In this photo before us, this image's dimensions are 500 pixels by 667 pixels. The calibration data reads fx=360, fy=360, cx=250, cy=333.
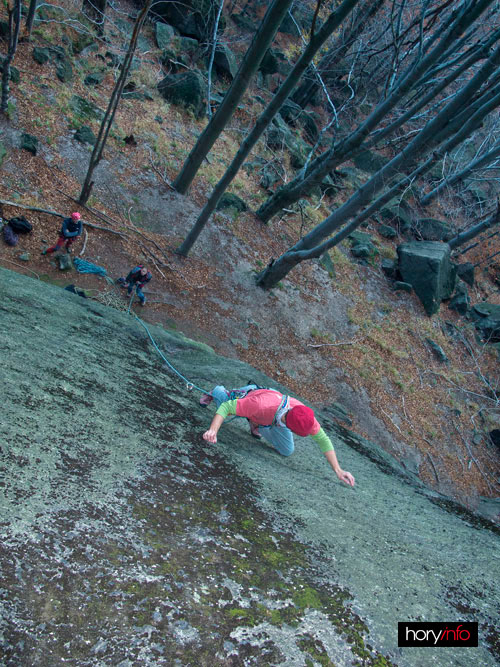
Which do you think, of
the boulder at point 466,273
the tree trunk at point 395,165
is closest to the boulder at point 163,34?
the tree trunk at point 395,165

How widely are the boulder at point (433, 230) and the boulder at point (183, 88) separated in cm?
1452

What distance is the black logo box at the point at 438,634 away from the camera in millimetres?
2324

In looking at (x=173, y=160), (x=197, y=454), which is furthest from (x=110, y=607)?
(x=173, y=160)

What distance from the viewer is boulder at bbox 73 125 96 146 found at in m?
12.6

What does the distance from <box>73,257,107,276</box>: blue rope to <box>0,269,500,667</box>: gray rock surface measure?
539 centimetres

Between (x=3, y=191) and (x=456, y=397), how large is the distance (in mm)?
17388

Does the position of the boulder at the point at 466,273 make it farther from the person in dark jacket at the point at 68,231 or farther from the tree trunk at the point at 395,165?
the person in dark jacket at the point at 68,231

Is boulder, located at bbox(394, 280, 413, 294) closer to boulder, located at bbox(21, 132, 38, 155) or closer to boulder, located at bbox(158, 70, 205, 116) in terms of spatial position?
A: boulder, located at bbox(158, 70, 205, 116)

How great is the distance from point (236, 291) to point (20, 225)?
6.53m

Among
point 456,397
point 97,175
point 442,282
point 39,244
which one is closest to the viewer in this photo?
point 39,244

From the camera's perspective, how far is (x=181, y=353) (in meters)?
7.34

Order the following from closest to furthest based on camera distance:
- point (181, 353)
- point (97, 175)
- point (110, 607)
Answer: point (110, 607), point (181, 353), point (97, 175)

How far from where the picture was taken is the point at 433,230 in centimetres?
2286

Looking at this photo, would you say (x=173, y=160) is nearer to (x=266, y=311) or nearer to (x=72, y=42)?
(x=72, y=42)
